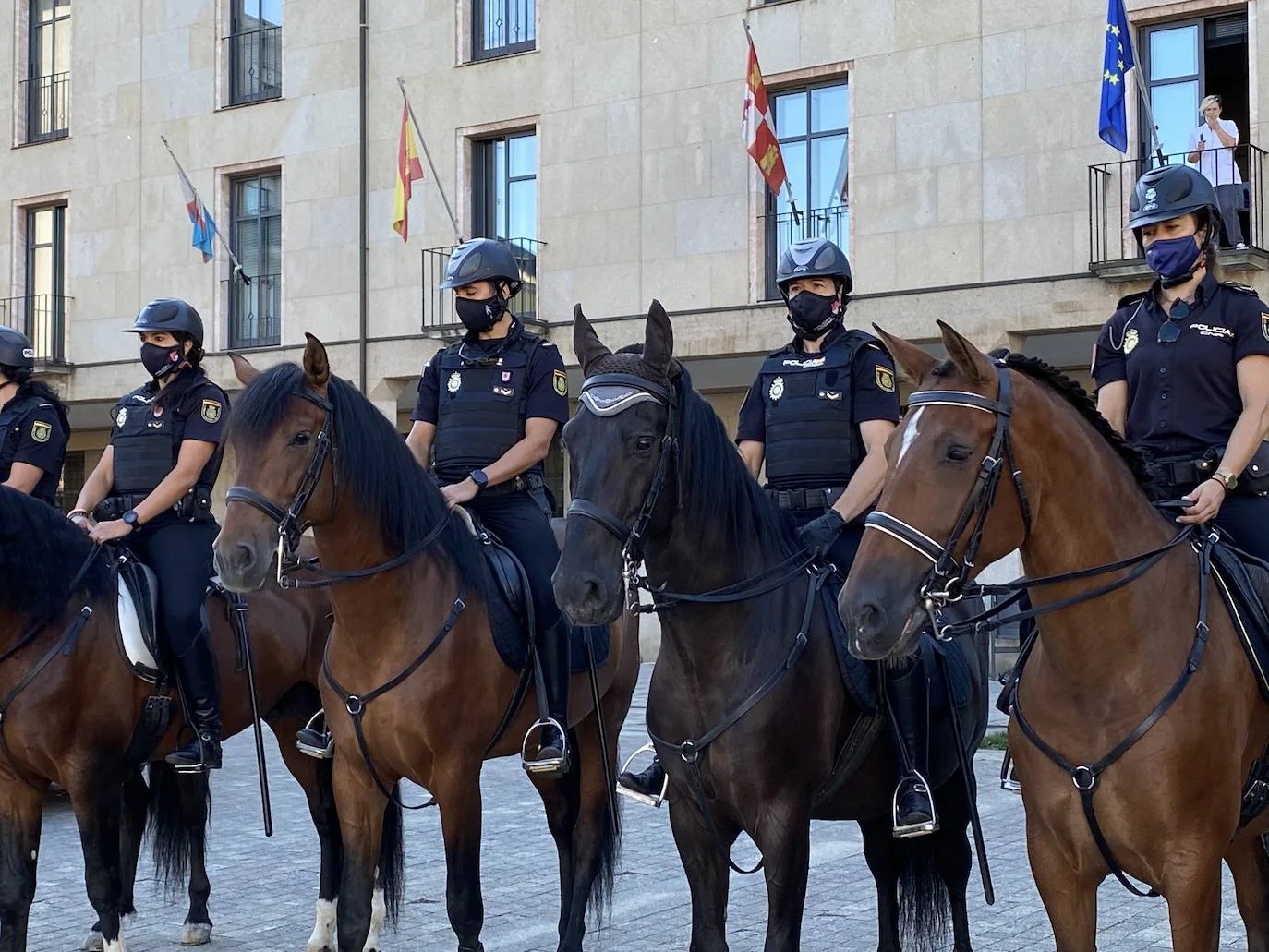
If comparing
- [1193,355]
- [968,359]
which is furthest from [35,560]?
[1193,355]

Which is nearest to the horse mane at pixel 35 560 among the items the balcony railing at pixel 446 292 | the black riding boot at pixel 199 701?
the black riding boot at pixel 199 701

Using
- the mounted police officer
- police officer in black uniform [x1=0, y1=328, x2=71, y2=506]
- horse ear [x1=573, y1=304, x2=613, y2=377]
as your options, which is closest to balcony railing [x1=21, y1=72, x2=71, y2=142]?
police officer in black uniform [x1=0, y1=328, x2=71, y2=506]

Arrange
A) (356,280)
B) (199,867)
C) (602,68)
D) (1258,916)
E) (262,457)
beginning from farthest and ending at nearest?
(356,280) < (602,68) < (199,867) < (262,457) < (1258,916)

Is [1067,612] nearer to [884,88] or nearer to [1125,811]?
[1125,811]

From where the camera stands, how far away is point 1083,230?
17.3 metres

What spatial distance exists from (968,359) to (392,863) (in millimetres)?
3993

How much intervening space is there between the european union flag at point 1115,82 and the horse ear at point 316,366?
1200 cm

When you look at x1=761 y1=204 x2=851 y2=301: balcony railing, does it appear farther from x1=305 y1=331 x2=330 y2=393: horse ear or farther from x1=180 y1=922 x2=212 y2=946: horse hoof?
x1=305 y1=331 x2=330 y2=393: horse ear

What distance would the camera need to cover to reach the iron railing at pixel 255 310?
945 inches

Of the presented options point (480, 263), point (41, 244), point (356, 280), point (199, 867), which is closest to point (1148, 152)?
point (356, 280)

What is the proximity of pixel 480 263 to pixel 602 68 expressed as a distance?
584 inches

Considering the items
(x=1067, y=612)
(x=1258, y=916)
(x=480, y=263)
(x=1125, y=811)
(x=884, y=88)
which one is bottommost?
(x=1258, y=916)

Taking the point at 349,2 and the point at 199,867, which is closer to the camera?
the point at 199,867

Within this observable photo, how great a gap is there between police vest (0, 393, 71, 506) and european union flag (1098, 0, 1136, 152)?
11.8 metres
